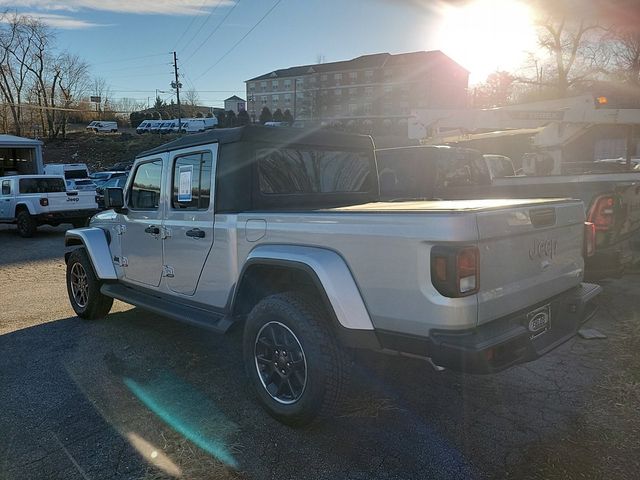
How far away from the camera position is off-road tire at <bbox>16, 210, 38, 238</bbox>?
13.7 metres

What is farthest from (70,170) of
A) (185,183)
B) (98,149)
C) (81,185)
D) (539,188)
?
(539,188)

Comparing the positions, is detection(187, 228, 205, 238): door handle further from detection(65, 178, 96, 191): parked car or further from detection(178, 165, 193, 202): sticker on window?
detection(65, 178, 96, 191): parked car

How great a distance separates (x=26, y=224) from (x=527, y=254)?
14497 millimetres

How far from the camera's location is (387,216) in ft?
8.68

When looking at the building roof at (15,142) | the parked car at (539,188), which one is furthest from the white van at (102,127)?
the parked car at (539,188)

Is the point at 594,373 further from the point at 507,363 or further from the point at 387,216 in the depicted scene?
the point at 387,216

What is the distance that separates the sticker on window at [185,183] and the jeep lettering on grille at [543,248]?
8.71 ft

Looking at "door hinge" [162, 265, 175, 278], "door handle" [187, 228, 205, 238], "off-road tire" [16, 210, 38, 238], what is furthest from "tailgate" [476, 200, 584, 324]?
"off-road tire" [16, 210, 38, 238]

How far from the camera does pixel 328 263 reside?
9.42 ft

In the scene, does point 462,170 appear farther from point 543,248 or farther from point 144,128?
point 144,128

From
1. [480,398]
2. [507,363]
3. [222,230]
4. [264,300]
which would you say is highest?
[222,230]

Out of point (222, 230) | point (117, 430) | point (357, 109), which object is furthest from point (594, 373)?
point (357, 109)

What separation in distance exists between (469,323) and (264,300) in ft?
4.49

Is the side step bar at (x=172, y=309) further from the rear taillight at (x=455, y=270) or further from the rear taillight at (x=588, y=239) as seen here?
the rear taillight at (x=588, y=239)
